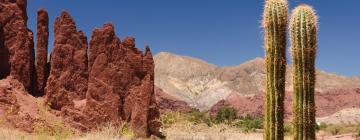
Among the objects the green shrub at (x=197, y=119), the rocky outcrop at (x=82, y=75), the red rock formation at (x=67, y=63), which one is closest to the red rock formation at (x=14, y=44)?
the rocky outcrop at (x=82, y=75)

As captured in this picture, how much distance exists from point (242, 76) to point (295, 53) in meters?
86.4

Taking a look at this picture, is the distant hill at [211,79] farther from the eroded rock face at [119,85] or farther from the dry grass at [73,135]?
the dry grass at [73,135]

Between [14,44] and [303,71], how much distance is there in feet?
56.1

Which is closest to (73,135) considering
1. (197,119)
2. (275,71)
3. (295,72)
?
(197,119)

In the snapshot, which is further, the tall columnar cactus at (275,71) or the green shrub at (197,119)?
the green shrub at (197,119)

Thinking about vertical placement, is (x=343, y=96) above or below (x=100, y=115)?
above

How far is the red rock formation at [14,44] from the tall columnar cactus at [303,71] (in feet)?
54.8

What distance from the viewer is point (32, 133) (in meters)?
20.7

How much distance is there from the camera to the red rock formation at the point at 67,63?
23516mm

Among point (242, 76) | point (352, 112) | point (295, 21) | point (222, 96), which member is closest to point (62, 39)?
point (295, 21)

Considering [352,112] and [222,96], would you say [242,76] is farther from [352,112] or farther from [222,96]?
[352,112]

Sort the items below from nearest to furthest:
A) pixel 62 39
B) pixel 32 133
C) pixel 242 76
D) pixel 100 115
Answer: pixel 32 133 → pixel 100 115 → pixel 62 39 → pixel 242 76

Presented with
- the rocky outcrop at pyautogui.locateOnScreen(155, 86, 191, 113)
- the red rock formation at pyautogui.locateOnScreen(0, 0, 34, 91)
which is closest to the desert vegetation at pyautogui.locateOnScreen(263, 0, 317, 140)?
the red rock formation at pyautogui.locateOnScreen(0, 0, 34, 91)

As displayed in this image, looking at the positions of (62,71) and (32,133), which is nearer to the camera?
(32,133)
